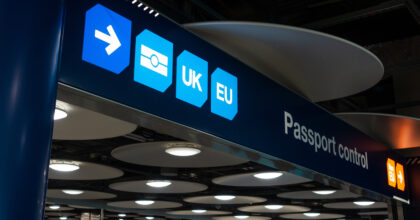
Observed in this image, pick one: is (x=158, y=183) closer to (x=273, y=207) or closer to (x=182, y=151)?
(x=182, y=151)

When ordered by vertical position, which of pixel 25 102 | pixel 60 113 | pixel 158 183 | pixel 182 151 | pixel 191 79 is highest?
pixel 158 183

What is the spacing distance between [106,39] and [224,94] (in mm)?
1462

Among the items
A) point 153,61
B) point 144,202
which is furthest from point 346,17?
point 144,202

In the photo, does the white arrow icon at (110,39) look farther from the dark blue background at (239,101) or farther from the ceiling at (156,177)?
the ceiling at (156,177)

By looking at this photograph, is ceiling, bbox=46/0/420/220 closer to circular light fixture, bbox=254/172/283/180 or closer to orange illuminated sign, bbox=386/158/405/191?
circular light fixture, bbox=254/172/283/180

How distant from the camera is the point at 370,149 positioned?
795 cm

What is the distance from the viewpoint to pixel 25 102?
2.50 m

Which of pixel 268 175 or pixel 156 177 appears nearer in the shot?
pixel 268 175

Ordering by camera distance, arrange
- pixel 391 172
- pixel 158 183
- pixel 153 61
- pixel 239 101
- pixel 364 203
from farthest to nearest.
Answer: pixel 364 203
pixel 158 183
pixel 391 172
pixel 239 101
pixel 153 61

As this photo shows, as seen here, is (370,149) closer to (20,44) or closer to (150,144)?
(150,144)

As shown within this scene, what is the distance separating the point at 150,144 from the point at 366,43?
5.14 meters

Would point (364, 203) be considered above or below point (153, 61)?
above

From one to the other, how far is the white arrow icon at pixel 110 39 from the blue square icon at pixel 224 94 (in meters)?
1.17

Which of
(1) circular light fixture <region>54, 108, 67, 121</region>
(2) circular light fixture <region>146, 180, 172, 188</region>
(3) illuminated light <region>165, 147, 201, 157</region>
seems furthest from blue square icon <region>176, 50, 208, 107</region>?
(2) circular light fixture <region>146, 180, 172, 188</region>
